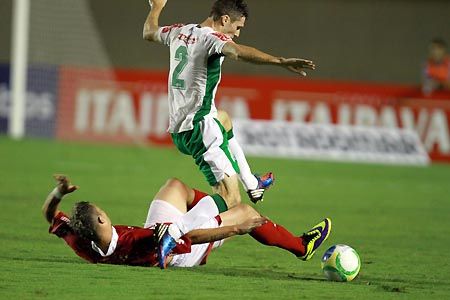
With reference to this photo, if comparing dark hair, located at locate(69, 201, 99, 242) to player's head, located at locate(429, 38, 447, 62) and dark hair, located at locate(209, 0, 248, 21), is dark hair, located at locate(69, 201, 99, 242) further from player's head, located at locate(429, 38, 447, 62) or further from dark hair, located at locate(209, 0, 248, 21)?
player's head, located at locate(429, 38, 447, 62)

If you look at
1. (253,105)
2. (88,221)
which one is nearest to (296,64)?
(88,221)

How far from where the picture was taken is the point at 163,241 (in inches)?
291

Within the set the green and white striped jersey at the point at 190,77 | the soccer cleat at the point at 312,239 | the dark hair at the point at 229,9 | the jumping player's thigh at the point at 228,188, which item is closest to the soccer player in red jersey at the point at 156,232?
the soccer cleat at the point at 312,239

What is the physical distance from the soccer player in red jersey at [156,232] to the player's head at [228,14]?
136cm

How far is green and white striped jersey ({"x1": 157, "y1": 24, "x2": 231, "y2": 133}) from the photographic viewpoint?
8.30 metres

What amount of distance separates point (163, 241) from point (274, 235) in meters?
0.89

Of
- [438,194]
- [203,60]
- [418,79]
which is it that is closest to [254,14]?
[418,79]

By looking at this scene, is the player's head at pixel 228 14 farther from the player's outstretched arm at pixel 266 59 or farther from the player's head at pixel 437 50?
the player's head at pixel 437 50

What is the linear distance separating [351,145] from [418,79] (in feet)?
23.7

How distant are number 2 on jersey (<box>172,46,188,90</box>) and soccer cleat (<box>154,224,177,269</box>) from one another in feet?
4.62

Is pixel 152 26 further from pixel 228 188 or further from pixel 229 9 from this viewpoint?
pixel 228 188

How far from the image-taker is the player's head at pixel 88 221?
7.28m

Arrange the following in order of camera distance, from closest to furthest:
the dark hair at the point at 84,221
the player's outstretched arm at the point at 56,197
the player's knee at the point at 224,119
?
the dark hair at the point at 84,221 < the player's outstretched arm at the point at 56,197 < the player's knee at the point at 224,119

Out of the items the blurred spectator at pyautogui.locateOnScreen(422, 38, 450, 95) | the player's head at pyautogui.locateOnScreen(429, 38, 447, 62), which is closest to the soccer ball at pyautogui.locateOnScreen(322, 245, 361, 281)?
the blurred spectator at pyautogui.locateOnScreen(422, 38, 450, 95)
